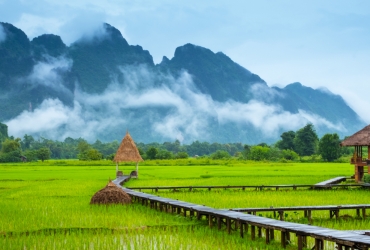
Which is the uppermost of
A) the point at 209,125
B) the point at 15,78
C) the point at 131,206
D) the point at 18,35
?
the point at 18,35

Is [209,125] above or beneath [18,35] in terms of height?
beneath

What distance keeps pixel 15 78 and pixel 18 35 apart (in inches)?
712

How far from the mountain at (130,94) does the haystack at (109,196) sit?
134m

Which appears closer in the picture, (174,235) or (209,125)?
(174,235)

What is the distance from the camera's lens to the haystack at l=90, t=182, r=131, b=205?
12.3 m

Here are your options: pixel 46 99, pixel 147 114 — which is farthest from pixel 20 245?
pixel 147 114

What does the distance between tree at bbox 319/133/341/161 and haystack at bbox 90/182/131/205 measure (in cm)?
4322

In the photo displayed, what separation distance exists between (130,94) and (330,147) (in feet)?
397

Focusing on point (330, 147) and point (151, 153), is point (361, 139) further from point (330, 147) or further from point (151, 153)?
point (151, 153)

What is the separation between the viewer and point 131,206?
39.9ft

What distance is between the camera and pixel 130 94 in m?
169

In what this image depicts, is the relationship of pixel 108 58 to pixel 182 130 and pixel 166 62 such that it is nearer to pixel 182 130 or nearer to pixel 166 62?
pixel 166 62

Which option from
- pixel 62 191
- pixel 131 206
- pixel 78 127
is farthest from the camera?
pixel 78 127

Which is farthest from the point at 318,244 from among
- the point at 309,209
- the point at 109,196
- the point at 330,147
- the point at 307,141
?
the point at 307,141
